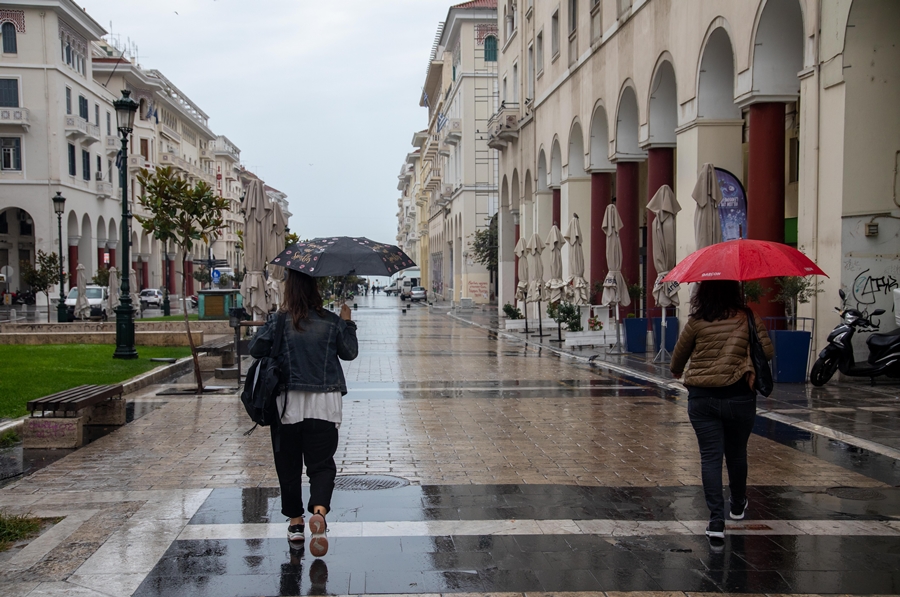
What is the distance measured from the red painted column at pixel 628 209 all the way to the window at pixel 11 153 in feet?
134

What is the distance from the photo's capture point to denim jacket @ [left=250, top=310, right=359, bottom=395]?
5426mm

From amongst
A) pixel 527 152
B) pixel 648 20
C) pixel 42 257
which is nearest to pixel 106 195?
pixel 42 257

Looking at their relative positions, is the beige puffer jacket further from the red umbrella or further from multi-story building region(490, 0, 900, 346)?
multi-story building region(490, 0, 900, 346)

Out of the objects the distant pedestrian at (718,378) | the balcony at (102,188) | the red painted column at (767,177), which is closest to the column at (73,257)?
the balcony at (102,188)

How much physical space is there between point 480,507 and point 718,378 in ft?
6.88

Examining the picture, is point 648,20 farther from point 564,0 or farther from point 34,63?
point 34,63

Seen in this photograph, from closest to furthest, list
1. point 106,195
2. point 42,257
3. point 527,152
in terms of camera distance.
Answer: point 527,152 → point 42,257 → point 106,195

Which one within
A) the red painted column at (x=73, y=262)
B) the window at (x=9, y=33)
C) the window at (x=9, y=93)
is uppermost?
the window at (x=9, y=33)

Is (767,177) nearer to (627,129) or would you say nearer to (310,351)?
(627,129)

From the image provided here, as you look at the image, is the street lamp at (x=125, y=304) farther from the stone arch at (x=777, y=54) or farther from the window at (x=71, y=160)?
the window at (x=71, y=160)

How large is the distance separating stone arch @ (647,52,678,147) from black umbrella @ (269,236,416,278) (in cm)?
1633

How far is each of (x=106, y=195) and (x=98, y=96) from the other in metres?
6.91

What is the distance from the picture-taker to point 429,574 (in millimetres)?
5090

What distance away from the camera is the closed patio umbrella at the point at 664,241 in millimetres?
17406
